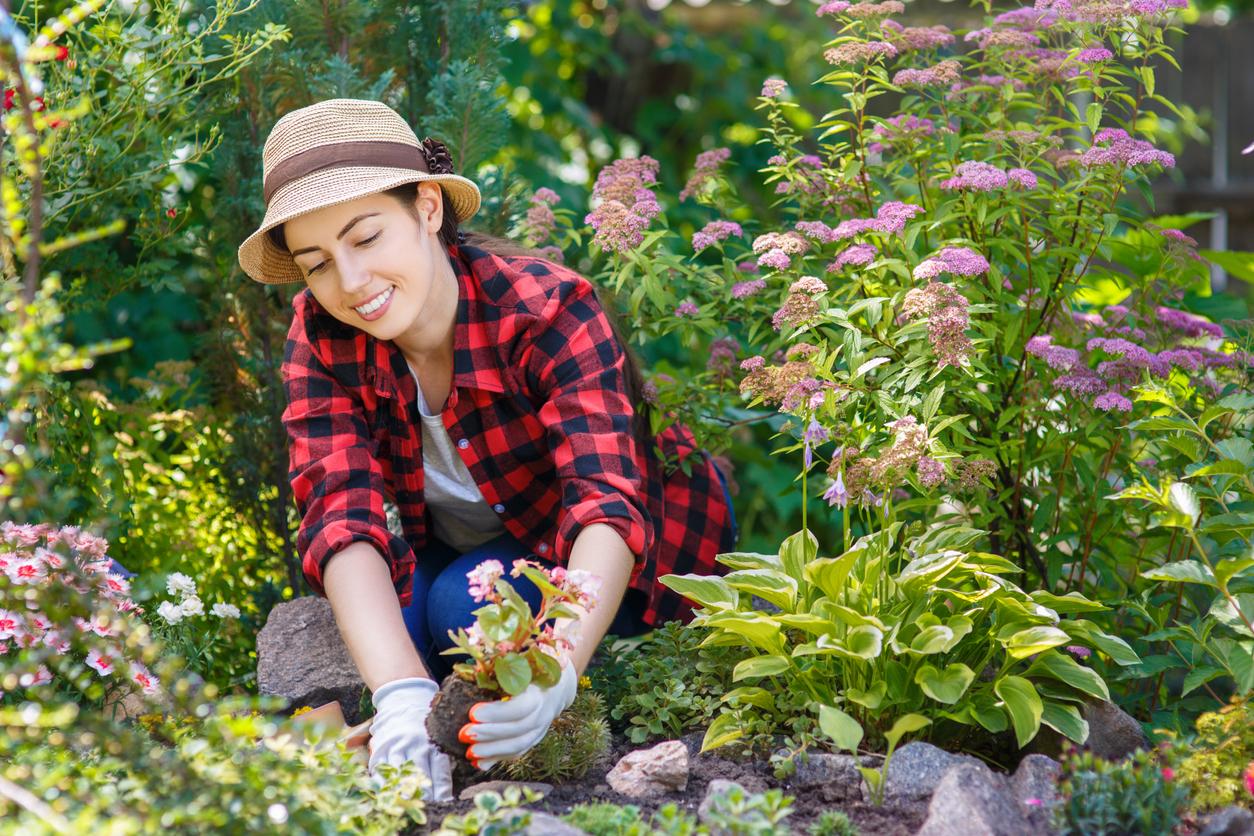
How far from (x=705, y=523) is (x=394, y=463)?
66 centimetres

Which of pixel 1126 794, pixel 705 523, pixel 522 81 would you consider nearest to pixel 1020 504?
pixel 705 523

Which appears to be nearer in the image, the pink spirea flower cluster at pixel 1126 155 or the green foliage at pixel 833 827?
the green foliage at pixel 833 827

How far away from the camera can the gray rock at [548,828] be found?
155cm

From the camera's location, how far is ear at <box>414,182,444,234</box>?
7.50 ft

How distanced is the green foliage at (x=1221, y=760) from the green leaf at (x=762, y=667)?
1.95 ft

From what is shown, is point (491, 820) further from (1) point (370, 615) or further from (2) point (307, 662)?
(2) point (307, 662)

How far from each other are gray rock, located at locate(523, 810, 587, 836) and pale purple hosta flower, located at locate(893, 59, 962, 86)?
1442mm

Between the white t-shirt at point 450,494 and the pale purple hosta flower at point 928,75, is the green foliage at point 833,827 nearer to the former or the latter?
the white t-shirt at point 450,494

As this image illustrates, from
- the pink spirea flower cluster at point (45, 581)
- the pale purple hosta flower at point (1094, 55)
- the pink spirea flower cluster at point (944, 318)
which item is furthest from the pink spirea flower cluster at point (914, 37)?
the pink spirea flower cluster at point (45, 581)

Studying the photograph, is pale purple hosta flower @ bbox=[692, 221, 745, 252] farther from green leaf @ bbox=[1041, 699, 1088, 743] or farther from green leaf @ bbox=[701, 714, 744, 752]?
green leaf @ bbox=[1041, 699, 1088, 743]

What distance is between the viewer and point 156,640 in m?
2.31

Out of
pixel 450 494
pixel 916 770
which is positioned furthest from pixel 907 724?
pixel 450 494

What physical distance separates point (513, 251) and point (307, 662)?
3.01 feet

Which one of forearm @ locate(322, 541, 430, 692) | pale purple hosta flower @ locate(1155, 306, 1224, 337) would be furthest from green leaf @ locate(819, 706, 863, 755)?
pale purple hosta flower @ locate(1155, 306, 1224, 337)
